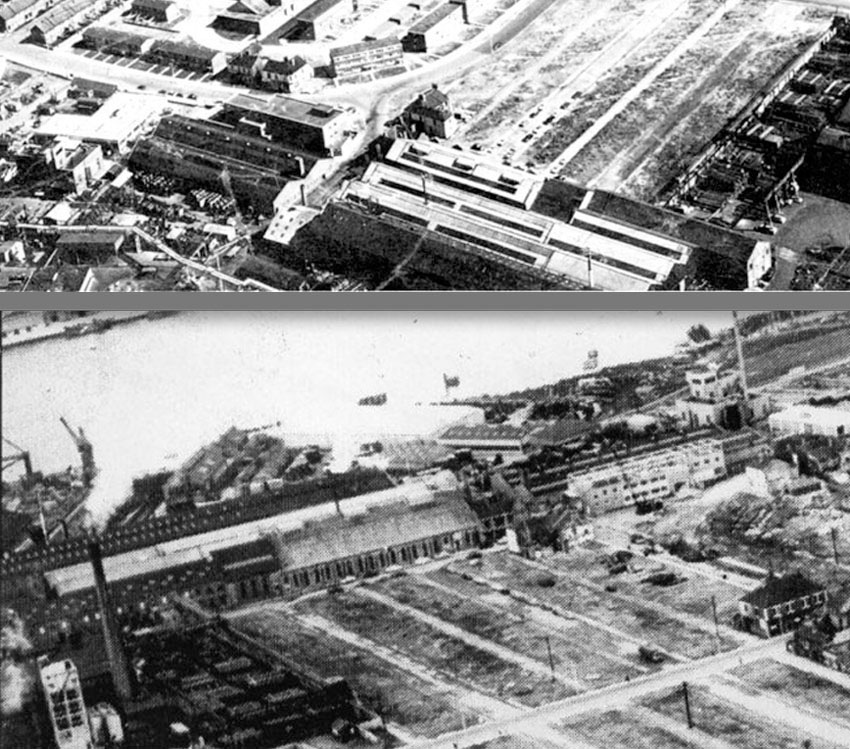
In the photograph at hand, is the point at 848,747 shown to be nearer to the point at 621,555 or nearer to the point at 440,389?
the point at 621,555

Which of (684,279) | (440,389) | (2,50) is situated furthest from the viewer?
(2,50)

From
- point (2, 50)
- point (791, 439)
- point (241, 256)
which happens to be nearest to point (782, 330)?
point (791, 439)

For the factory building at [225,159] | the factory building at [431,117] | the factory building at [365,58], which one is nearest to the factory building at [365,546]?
the factory building at [225,159]

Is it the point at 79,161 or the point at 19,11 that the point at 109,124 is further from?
the point at 19,11

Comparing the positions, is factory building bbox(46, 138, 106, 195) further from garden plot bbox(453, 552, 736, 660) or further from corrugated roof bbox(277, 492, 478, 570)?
garden plot bbox(453, 552, 736, 660)

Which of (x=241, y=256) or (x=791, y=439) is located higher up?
(x=241, y=256)
